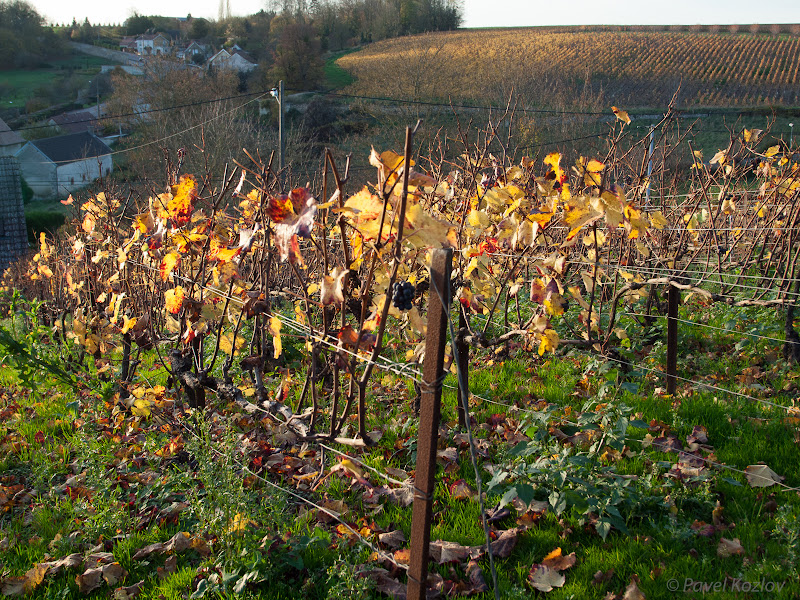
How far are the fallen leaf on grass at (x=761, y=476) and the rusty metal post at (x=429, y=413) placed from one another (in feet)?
5.64

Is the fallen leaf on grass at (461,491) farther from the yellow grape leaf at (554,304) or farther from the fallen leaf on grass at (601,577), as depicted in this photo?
the yellow grape leaf at (554,304)

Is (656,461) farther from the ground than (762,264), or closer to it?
closer to it

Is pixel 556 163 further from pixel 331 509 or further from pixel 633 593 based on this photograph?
pixel 331 509

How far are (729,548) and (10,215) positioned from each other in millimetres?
29508

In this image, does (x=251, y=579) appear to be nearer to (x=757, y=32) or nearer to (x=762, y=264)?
(x=762, y=264)

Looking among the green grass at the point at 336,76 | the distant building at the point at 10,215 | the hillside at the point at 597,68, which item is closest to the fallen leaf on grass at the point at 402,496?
the distant building at the point at 10,215

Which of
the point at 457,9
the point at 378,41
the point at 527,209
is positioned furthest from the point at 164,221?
the point at 457,9

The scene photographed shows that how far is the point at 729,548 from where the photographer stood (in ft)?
6.71

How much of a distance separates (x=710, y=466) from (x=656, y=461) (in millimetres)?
251

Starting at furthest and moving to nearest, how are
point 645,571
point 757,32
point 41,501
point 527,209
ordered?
point 757,32
point 41,501
point 527,209
point 645,571

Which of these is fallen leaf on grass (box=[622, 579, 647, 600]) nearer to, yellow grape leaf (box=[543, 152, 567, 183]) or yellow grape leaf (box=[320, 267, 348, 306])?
yellow grape leaf (box=[320, 267, 348, 306])

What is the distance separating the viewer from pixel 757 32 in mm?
48531

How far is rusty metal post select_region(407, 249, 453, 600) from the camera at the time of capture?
4.91 ft

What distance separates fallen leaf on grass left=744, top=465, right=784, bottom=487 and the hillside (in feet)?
84.8
